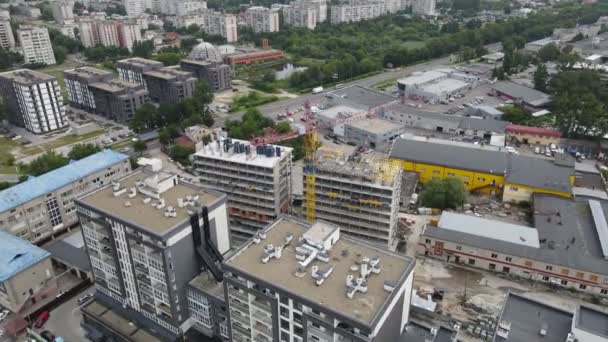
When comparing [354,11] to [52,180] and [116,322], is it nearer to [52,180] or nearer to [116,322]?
[52,180]

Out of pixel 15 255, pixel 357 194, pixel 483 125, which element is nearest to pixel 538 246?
pixel 357 194

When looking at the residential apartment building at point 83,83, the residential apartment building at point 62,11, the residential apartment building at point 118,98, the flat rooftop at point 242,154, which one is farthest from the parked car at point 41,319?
the residential apartment building at point 62,11

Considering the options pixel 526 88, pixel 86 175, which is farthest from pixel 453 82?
pixel 86 175

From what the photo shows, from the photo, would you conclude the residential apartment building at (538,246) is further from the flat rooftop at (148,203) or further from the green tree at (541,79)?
the green tree at (541,79)

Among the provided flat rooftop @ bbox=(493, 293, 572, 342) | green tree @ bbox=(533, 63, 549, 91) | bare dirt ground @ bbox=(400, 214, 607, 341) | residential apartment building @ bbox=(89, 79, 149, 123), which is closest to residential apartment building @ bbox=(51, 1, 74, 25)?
residential apartment building @ bbox=(89, 79, 149, 123)

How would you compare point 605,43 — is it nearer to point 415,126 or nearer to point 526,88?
point 526,88

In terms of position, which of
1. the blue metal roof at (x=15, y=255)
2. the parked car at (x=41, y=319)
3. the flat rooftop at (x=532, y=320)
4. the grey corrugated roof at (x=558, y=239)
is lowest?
the parked car at (x=41, y=319)
